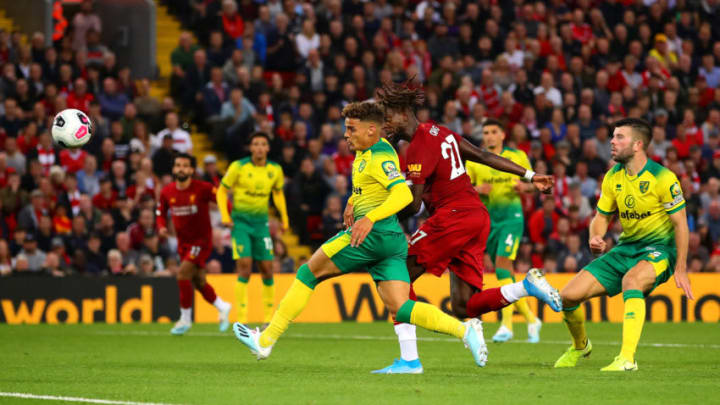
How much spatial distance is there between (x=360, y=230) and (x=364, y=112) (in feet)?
3.28

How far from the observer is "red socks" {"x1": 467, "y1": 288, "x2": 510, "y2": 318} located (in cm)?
990

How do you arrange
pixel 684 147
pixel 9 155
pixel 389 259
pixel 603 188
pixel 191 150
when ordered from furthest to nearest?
pixel 684 147, pixel 191 150, pixel 9 155, pixel 603 188, pixel 389 259

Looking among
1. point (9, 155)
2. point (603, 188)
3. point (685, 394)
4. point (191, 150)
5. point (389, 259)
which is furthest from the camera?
point (191, 150)

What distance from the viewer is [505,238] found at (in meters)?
14.4

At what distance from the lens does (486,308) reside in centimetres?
1004

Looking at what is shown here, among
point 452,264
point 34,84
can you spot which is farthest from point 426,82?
point 452,264

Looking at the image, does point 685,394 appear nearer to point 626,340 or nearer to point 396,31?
point 626,340

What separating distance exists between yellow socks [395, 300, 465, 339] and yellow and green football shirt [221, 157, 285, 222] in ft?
23.9

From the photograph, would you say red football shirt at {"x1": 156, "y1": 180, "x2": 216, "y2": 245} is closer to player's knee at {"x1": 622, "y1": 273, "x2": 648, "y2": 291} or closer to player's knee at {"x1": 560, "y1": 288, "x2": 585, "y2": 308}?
player's knee at {"x1": 560, "y1": 288, "x2": 585, "y2": 308}

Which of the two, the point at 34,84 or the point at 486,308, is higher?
the point at 34,84

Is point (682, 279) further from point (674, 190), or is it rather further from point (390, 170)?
point (390, 170)

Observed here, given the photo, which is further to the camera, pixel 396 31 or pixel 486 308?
pixel 396 31

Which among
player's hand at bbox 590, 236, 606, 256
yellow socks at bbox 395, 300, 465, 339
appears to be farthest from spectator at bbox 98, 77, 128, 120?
player's hand at bbox 590, 236, 606, 256

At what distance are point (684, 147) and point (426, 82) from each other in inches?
210
